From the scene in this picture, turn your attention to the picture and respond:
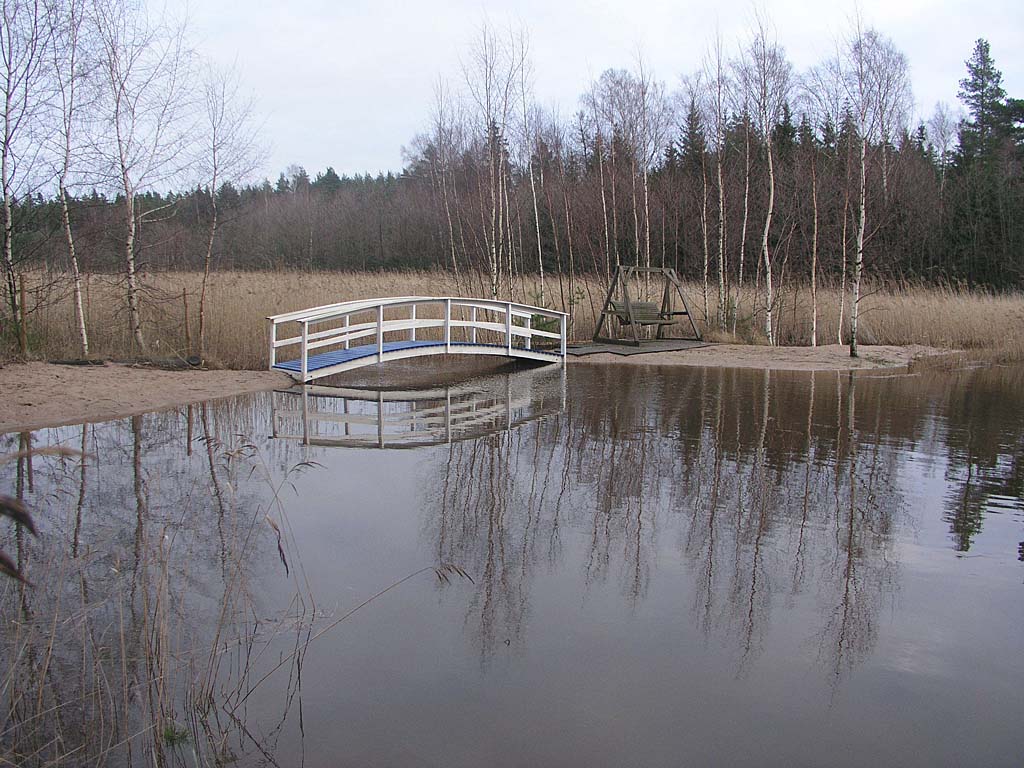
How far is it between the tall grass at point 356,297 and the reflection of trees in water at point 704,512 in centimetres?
809

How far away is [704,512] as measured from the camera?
21.4 ft

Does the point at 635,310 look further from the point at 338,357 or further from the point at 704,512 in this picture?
the point at 704,512

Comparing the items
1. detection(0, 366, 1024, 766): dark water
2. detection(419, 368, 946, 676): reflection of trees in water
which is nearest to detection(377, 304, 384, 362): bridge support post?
detection(419, 368, 946, 676): reflection of trees in water

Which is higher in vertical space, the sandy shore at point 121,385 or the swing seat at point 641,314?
the swing seat at point 641,314

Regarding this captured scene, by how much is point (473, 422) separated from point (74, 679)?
6950mm

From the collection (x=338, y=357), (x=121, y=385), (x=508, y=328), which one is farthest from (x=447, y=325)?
(x=121, y=385)

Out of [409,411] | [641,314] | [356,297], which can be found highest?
[356,297]

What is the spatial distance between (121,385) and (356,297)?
967 centimetres

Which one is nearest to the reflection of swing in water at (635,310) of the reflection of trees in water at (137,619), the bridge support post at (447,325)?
the bridge support post at (447,325)

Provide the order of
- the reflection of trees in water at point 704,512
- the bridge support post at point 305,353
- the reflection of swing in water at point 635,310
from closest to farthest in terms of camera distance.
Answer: the reflection of trees in water at point 704,512 → the bridge support post at point 305,353 → the reflection of swing in water at point 635,310

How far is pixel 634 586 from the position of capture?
5086 millimetres

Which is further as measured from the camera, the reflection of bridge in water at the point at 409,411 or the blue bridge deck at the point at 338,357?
the blue bridge deck at the point at 338,357

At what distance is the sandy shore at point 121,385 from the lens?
33.4 feet

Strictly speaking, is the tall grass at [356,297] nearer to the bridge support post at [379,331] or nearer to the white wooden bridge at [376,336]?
the white wooden bridge at [376,336]
